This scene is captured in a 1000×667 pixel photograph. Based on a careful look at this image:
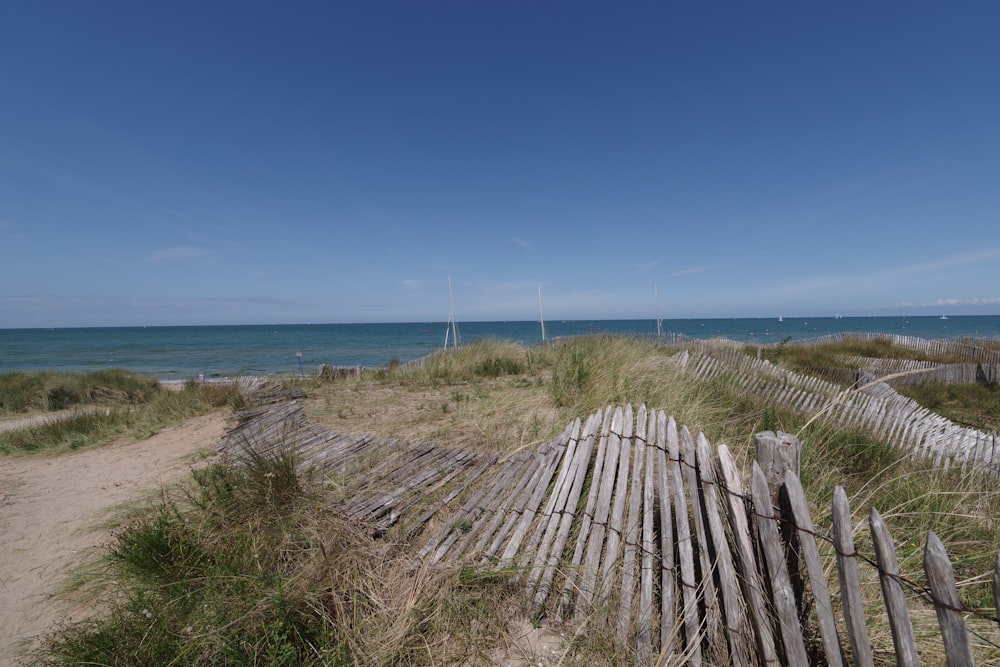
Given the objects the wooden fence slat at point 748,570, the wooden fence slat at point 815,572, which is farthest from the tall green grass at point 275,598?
the wooden fence slat at point 815,572

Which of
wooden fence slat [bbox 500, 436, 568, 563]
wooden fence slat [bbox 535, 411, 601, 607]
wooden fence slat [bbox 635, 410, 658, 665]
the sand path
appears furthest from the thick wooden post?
the sand path

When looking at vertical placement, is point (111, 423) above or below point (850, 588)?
below

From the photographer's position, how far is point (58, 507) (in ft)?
13.1

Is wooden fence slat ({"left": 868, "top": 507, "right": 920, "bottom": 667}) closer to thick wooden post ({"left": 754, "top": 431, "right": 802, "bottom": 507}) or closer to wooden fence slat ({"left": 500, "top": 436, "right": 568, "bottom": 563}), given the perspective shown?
thick wooden post ({"left": 754, "top": 431, "right": 802, "bottom": 507})

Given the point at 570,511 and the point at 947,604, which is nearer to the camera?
the point at 947,604

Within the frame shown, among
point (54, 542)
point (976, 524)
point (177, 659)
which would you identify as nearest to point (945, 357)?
point (976, 524)

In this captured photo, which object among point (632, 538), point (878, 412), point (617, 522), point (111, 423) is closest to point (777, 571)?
point (632, 538)

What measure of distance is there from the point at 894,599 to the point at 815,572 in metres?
0.24

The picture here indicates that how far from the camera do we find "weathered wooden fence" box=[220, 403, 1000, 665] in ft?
4.58

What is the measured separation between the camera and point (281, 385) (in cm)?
895

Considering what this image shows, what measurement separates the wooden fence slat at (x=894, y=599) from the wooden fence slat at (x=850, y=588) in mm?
92

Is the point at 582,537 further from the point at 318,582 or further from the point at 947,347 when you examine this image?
the point at 947,347

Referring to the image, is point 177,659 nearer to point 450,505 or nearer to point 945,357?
point 450,505

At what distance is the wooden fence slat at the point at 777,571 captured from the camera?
5.14ft
